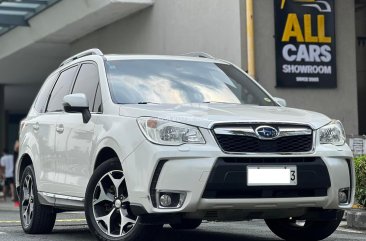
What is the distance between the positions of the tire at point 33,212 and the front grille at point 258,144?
9.56 ft

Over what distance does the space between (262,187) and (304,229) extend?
4.42 feet

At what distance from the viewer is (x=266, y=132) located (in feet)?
19.3

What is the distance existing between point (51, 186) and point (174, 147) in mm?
2256

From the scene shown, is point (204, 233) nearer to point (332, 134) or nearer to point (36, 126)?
point (36, 126)

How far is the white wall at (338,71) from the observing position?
46.0ft

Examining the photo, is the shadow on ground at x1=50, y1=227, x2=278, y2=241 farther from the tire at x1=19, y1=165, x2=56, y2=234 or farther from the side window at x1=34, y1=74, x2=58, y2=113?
the side window at x1=34, y1=74, x2=58, y2=113

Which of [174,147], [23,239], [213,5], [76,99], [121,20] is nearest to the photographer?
[174,147]

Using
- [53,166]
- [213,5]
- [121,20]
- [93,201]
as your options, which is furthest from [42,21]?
[93,201]

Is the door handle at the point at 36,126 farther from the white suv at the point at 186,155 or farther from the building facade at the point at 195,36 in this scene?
the building facade at the point at 195,36

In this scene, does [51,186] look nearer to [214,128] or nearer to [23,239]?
[23,239]

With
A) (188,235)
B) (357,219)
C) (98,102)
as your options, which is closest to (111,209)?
(98,102)

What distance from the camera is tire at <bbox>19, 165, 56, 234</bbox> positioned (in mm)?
8006

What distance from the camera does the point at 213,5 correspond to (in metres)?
14.9

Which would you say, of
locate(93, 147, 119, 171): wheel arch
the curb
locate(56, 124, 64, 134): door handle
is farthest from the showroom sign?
locate(93, 147, 119, 171): wheel arch
